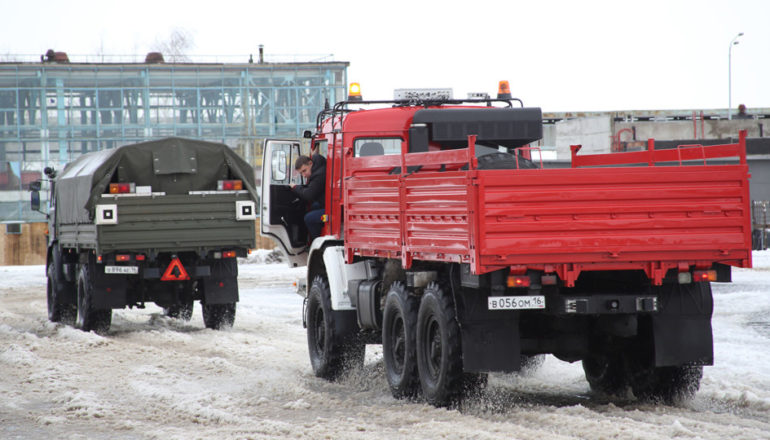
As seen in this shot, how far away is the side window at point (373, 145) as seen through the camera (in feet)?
35.9

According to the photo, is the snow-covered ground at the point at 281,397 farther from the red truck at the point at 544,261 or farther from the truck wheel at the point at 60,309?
the truck wheel at the point at 60,309

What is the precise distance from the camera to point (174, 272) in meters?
16.0

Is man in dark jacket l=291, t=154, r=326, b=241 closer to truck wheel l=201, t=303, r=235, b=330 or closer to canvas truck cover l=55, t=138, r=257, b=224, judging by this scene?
canvas truck cover l=55, t=138, r=257, b=224

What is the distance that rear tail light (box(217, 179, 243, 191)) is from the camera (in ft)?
54.2

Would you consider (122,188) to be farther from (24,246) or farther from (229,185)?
(24,246)

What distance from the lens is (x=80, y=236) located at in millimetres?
16781

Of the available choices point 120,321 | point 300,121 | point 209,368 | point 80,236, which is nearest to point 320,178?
point 209,368

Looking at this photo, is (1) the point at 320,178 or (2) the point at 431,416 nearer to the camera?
(2) the point at 431,416

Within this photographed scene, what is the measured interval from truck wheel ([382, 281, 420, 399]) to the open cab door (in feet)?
8.72

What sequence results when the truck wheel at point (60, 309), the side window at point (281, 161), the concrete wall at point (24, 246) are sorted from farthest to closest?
the concrete wall at point (24, 246)
the truck wheel at point (60, 309)
the side window at point (281, 161)

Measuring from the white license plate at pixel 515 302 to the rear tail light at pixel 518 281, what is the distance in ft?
0.57

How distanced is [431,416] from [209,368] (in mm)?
4171

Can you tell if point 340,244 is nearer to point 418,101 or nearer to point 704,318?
point 418,101

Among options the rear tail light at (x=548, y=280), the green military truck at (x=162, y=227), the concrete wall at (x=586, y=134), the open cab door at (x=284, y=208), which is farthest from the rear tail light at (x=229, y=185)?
the concrete wall at (x=586, y=134)
